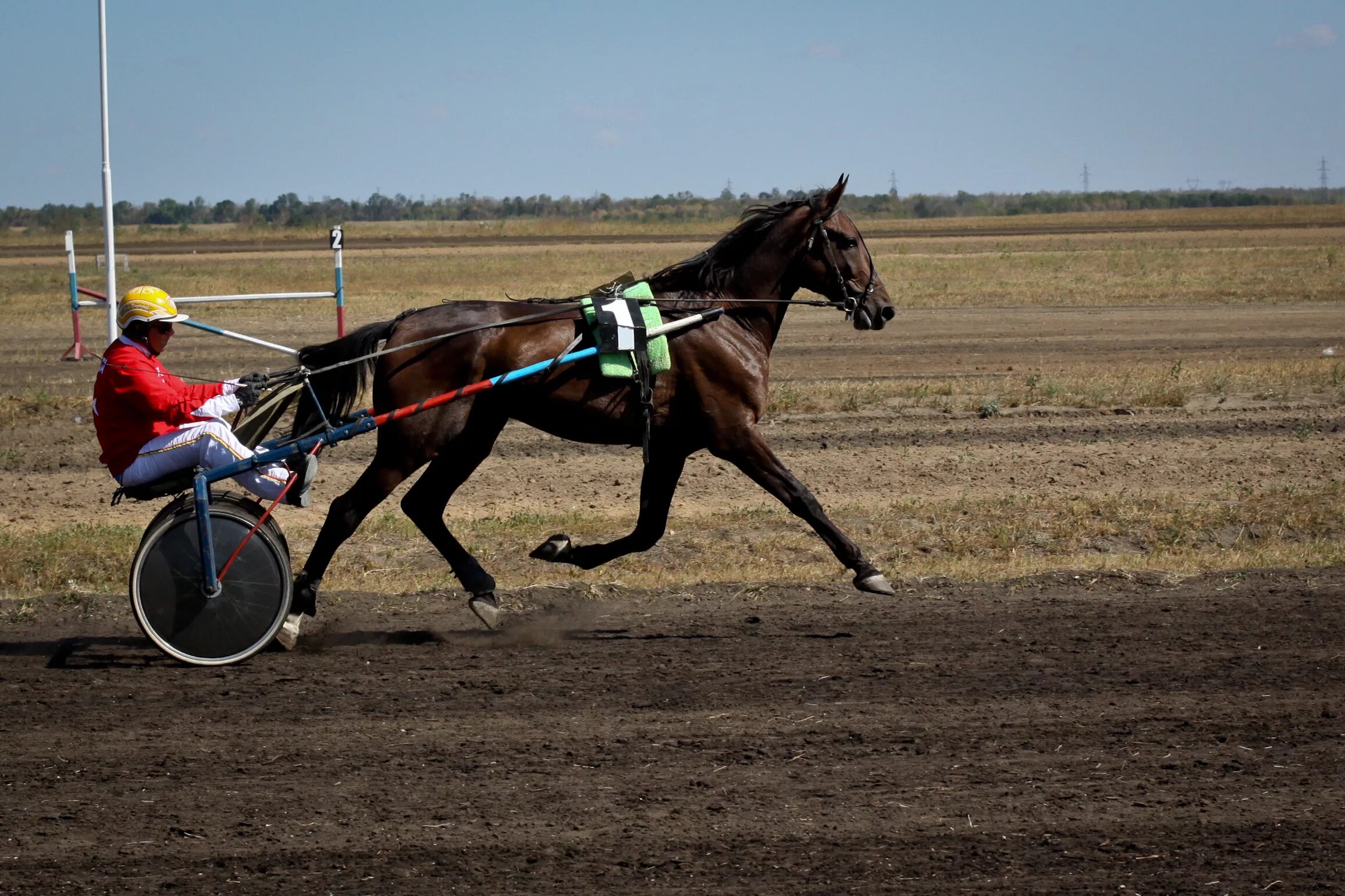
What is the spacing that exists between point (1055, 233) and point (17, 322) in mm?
43866

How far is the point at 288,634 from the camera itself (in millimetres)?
6711

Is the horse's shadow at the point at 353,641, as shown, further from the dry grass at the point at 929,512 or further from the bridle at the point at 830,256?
the bridle at the point at 830,256

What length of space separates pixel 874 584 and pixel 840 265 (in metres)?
1.73

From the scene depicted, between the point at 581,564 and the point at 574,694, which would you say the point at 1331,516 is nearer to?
the point at 581,564

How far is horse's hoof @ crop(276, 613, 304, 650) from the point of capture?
22.0 feet

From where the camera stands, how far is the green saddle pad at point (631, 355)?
6.88 meters

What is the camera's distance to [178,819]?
463 centimetres

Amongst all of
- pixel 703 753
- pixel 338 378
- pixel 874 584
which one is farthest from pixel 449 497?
pixel 703 753

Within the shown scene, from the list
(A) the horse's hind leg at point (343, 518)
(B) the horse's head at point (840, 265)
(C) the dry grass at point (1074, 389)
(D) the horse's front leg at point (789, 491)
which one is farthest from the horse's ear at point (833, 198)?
(C) the dry grass at point (1074, 389)

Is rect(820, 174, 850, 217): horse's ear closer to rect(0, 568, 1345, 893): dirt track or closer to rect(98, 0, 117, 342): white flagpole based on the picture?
rect(0, 568, 1345, 893): dirt track

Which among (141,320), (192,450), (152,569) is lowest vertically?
(152,569)

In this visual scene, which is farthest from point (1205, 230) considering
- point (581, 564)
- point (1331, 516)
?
point (581, 564)

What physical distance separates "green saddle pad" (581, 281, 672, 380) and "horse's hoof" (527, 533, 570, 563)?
100cm

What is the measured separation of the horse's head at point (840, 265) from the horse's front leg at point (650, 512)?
1198 mm
